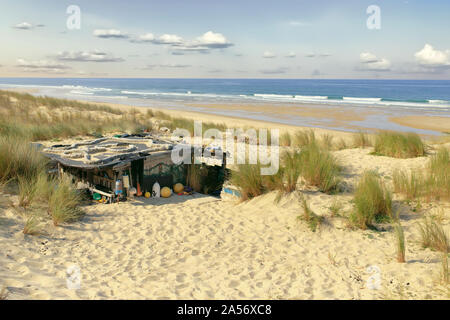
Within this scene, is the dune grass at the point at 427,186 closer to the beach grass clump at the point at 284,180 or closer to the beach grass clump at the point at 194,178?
the beach grass clump at the point at 284,180

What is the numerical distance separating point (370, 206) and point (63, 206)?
5110mm

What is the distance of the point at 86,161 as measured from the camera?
23.0ft

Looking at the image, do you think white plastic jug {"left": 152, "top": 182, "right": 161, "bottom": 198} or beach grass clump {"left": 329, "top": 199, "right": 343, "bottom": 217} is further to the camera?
white plastic jug {"left": 152, "top": 182, "right": 161, "bottom": 198}

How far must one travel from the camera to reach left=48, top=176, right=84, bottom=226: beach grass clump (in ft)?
17.9

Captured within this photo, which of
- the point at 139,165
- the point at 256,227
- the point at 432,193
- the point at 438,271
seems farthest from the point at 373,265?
the point at 139,165

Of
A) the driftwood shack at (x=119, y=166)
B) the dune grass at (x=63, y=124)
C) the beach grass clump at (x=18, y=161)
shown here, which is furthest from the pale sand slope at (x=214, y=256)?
the dune grass at (x=63, y=124)

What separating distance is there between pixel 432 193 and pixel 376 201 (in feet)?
4.26

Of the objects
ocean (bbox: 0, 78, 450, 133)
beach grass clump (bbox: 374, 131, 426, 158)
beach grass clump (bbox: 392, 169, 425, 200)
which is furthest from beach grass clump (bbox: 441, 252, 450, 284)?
ocean (bbox: 0, 78, 450, 133)

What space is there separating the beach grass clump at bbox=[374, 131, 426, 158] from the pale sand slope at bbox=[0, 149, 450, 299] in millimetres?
3855
